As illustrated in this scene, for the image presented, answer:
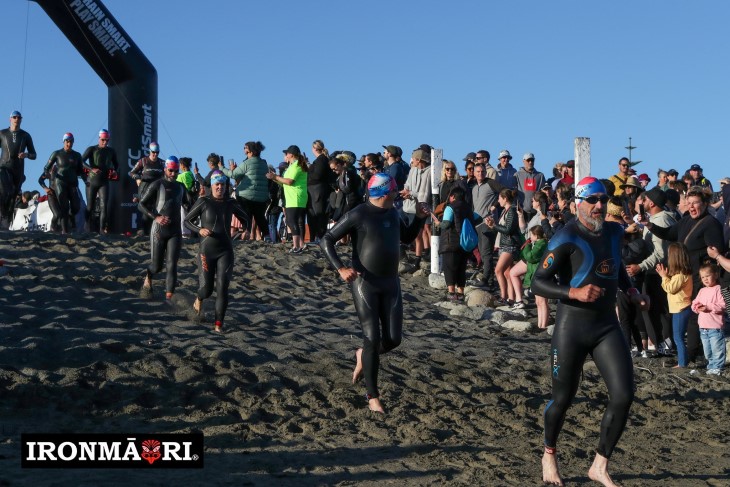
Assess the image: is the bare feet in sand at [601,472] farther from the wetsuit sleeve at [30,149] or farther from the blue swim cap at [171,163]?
the wetsuit sleeve at [30,149]

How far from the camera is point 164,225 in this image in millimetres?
13789

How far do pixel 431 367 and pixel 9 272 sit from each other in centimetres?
683

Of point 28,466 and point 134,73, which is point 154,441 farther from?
point 134,73

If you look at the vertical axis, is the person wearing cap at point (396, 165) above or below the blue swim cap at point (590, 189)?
above

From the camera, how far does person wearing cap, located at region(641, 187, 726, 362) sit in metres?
11.9

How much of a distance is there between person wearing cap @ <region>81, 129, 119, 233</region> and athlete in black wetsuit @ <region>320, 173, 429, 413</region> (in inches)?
416

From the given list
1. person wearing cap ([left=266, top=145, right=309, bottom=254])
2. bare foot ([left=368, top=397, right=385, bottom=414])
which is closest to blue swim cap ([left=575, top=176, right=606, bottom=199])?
bare foot ([left=368, top=397, right=385, bottom=414])

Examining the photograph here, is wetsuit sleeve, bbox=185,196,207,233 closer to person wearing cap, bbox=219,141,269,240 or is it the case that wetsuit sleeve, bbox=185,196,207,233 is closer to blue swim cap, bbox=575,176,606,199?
person wearing cap, bbox=219,141,269,240

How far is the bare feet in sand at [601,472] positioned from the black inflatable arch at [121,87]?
1536 centimetres

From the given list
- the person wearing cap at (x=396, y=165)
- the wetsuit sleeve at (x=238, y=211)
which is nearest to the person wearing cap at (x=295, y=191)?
the person wearing cap at (x=396, y=165)

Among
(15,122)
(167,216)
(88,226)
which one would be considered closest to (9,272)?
(167,216)

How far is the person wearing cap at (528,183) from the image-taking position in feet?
57.9

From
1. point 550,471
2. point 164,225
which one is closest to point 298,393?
point 550,471

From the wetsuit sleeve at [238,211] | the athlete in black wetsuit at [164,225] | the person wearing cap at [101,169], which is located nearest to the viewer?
the wetsuit sleeve at [238,211]
